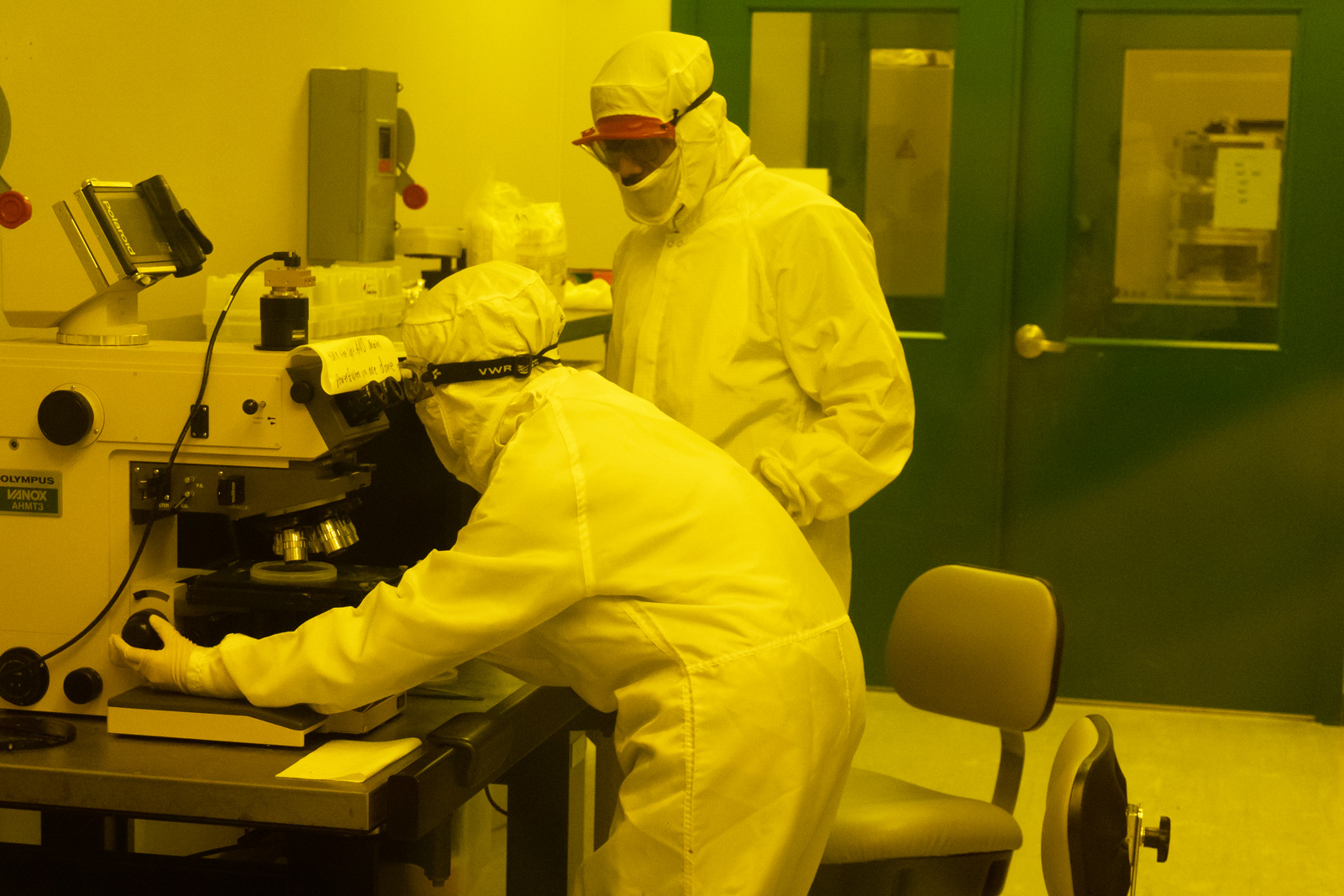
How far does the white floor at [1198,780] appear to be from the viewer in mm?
2854

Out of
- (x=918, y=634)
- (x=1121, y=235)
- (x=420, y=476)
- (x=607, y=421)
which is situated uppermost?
(x=1121, y=235)

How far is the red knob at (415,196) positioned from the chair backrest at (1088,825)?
1867mm

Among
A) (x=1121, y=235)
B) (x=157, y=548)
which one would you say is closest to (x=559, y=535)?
(x=157, y=548)

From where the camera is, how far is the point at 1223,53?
3670 millimetres

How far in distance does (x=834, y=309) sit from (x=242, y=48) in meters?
1.16

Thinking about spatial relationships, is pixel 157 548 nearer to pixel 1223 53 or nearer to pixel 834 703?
pixel 834 703

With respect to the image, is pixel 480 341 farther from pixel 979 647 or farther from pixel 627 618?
pixel 979 647

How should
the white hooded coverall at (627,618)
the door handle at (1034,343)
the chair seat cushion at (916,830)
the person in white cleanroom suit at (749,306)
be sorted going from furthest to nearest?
the door handle at (1034,343) < the person in white cleanroom suit at (749,306) < the chair seat cushion at (916,830) < the white hooded coverall at (627,618)

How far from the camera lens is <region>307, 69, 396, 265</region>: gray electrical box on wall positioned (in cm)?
271

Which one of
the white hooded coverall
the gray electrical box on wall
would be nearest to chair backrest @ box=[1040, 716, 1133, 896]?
the white hooded coverall

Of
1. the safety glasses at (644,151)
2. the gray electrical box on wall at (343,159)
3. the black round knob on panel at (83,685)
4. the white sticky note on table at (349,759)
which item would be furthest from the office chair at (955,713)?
the gray electrical box on wall at (343,159)

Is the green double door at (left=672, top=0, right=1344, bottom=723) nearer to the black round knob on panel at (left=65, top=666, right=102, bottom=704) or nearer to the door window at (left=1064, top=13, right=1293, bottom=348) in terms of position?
the door window at (left=1064, top=13, right=1293, bottom=348)

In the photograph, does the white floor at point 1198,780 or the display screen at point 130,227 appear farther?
the white floor at point 1198,780

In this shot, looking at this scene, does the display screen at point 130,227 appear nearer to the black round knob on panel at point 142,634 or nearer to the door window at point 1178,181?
the black round knob on panel at point 142,634
